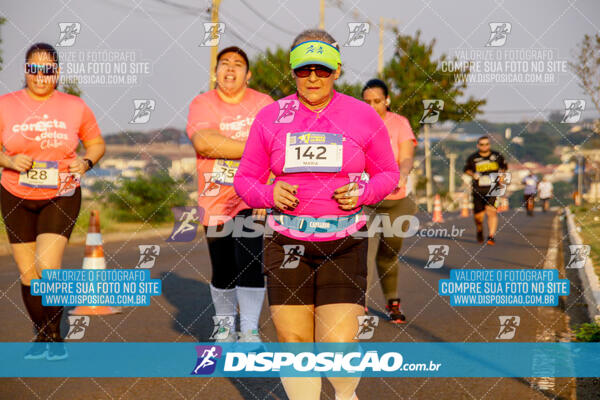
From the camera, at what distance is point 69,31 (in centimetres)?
741

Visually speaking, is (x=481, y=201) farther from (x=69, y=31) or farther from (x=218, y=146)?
(x=218, y=146)

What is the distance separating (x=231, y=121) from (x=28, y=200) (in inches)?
65.1

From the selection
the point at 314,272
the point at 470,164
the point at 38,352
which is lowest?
the point at 38,352

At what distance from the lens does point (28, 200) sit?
5434 mm

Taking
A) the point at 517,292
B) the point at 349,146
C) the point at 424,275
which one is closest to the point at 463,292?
the point at 517,292

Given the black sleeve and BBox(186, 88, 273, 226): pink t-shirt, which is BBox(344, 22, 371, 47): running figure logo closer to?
BBox(186, 88, 273, 226): pink t-shirt

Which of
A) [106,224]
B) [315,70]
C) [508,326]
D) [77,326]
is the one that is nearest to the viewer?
[315,70]

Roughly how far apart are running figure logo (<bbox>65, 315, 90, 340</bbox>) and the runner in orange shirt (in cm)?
141

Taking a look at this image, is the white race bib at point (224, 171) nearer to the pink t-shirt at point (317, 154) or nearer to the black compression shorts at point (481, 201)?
the pink t-shirt at point (317, 154)

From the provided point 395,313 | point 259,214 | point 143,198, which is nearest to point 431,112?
point 395,313

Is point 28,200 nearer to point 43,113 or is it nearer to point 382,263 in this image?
point 43,113

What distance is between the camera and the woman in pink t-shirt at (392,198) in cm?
671

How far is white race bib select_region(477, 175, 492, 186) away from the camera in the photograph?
14.1 metres

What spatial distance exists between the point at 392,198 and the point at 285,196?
3699 mm
